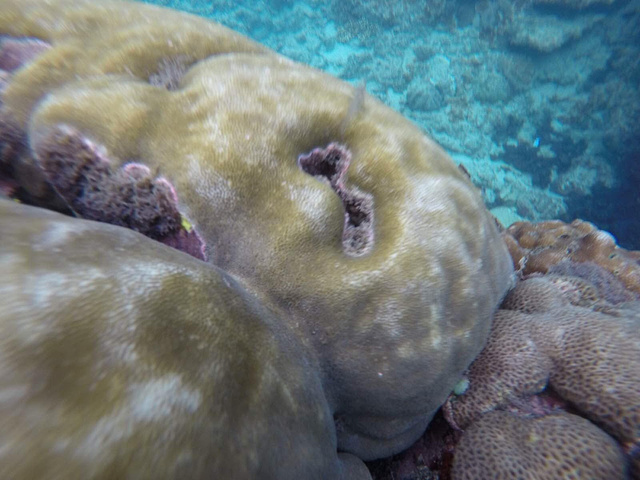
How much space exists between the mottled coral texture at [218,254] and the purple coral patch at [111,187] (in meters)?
0.01

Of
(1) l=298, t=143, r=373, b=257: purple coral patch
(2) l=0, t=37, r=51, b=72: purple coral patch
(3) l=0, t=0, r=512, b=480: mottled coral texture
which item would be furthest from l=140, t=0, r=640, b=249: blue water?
(2) l=0, t=37, r=51, b=72: purple coral patch

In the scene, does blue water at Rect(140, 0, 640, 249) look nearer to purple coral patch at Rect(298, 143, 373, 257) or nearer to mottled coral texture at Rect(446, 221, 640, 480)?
mottled coral texture at Rect(446, 221, 640, 480)

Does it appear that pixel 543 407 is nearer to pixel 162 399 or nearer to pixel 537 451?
pixel 537 451

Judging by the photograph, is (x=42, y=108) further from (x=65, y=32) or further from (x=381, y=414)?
(x=381, y=414)

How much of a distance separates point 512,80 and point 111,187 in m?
21.9

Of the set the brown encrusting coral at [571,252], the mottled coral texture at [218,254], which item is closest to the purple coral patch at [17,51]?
the mottled coral texture at [218,254]

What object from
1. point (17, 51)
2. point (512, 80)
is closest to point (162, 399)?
point (17, 51)

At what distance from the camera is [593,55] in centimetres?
1833

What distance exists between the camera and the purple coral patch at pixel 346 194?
2.06 metres

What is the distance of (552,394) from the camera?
8.19 feet

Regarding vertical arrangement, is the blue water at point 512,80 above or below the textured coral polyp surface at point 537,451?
above

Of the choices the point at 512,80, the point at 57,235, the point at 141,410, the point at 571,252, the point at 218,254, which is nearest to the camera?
the point at 141,410

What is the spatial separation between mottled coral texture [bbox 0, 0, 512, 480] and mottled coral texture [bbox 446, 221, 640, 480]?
1.34 feet

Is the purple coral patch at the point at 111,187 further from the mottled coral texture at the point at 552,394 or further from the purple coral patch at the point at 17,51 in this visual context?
the mottled coral texture at the point at 552,394
